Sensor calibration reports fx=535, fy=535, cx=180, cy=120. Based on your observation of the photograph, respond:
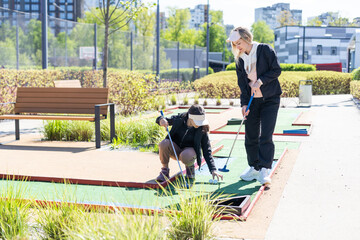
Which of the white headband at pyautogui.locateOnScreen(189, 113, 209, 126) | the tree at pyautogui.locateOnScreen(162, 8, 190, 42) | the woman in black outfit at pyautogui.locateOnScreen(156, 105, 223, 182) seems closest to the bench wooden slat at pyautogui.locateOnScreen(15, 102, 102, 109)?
the woman in black outfit at pyautogui.locateOnScreen(156, 105, 223, 182)

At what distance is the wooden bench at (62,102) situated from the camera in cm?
949

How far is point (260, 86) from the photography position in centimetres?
600

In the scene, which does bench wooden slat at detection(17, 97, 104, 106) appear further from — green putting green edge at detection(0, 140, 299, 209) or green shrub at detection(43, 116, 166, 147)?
green putting green edge at detection(0, 140, 299, 209)

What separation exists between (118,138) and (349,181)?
13.8ft

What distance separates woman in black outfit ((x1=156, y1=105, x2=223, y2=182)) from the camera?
5.75 meters

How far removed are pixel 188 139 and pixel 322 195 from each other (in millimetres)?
1570

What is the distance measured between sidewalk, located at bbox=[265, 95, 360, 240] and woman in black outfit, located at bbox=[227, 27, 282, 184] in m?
0.44

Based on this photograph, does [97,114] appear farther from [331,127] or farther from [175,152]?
[331,127]

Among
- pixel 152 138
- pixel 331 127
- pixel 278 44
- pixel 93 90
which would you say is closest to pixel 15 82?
pixel 93 90

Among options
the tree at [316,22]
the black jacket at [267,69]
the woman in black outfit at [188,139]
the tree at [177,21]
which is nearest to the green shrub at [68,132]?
the woman in black outfit at [188,139]

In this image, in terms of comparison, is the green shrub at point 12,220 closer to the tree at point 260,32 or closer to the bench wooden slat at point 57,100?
the bench wooden slat at point 57,100

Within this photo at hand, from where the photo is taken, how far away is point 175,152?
5801mm

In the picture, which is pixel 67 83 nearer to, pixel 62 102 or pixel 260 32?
pixel 62 102

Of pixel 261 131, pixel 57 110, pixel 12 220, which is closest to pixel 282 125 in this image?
pixel 57 110
